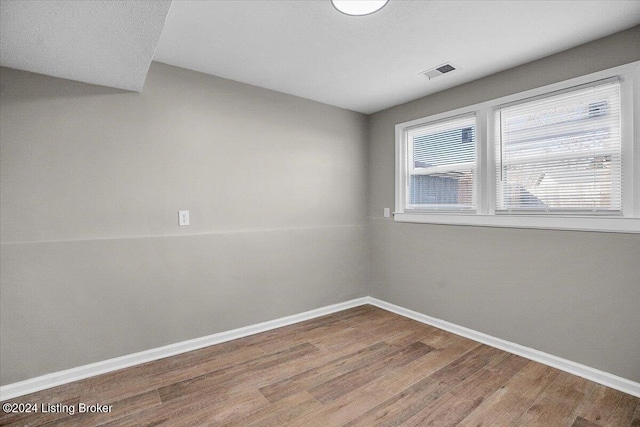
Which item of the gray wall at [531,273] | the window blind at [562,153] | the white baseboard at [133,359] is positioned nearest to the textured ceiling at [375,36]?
the gray wall at [531,273]

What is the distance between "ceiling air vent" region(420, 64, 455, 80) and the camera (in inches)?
104

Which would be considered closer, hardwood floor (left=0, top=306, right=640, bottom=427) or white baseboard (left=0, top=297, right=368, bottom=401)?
hardwood floor (left=0, top=306, right=640, bottom=427)

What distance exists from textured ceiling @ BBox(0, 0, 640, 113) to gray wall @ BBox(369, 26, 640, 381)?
19 centimetres

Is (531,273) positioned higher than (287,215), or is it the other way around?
(287,215)

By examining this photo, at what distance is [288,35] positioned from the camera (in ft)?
7.13

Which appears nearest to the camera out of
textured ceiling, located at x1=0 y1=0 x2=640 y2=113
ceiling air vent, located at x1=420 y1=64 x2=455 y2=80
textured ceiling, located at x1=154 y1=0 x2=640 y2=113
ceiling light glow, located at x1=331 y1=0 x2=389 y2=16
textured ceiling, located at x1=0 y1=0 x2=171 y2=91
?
textured ceiling, located at x1=0 y1=0 x2=171 y2=91

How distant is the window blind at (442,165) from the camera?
3086 millimetres

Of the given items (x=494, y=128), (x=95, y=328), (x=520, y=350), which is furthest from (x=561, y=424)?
(x=95, y=328)

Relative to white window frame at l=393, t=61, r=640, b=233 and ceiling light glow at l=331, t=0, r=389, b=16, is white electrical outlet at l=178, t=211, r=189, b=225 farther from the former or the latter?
white window frame at l=393, t=61, r=640, b=233

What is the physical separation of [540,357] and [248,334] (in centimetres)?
256

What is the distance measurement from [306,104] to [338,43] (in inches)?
48.8

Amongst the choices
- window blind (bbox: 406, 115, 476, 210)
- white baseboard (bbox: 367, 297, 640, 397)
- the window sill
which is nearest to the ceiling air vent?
window blind (bbox: 406, 115, 476, 210)

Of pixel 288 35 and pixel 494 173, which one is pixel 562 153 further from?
pixel 288 35

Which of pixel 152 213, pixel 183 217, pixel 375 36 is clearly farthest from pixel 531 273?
pixel 152 213
